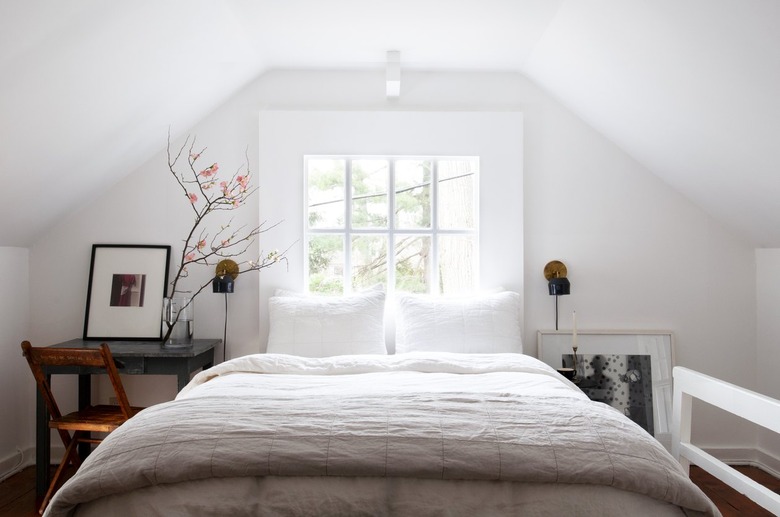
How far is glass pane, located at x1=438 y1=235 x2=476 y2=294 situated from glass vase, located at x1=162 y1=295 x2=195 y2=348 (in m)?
1.60

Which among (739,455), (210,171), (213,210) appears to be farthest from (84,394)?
(739,455)

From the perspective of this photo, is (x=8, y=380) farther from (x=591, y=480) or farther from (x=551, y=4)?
(x=551, y=4)

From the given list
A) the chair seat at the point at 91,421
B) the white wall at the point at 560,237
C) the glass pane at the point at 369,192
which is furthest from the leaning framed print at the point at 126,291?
the glass pane at the point at 369,192

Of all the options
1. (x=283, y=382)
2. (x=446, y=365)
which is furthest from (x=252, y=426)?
(x=446, y=365)

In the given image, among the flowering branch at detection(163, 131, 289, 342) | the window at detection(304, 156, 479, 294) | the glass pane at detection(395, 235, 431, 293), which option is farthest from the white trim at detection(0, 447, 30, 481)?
the glass pane at detection(395, 235, 431, 293)

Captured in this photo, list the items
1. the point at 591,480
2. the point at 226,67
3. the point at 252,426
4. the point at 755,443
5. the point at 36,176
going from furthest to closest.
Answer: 1. the point at 755,443
2. the point at 226,67
3. the point at 36,176
4. the point at 252,426
5. the point at 591,480

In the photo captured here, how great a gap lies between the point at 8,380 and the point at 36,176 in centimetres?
139

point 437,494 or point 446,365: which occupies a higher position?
point 446,365

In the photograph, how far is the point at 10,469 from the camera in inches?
146

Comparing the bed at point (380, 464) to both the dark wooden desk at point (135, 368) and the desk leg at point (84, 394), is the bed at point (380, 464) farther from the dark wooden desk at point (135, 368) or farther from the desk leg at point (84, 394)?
the desk leg at point (84, 394)

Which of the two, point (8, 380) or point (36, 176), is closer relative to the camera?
point (36, 176)

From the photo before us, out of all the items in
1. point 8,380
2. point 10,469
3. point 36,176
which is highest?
point 36,176

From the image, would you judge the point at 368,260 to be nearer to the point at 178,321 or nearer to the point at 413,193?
the point at 413,193

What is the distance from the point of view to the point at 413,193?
161 inches
